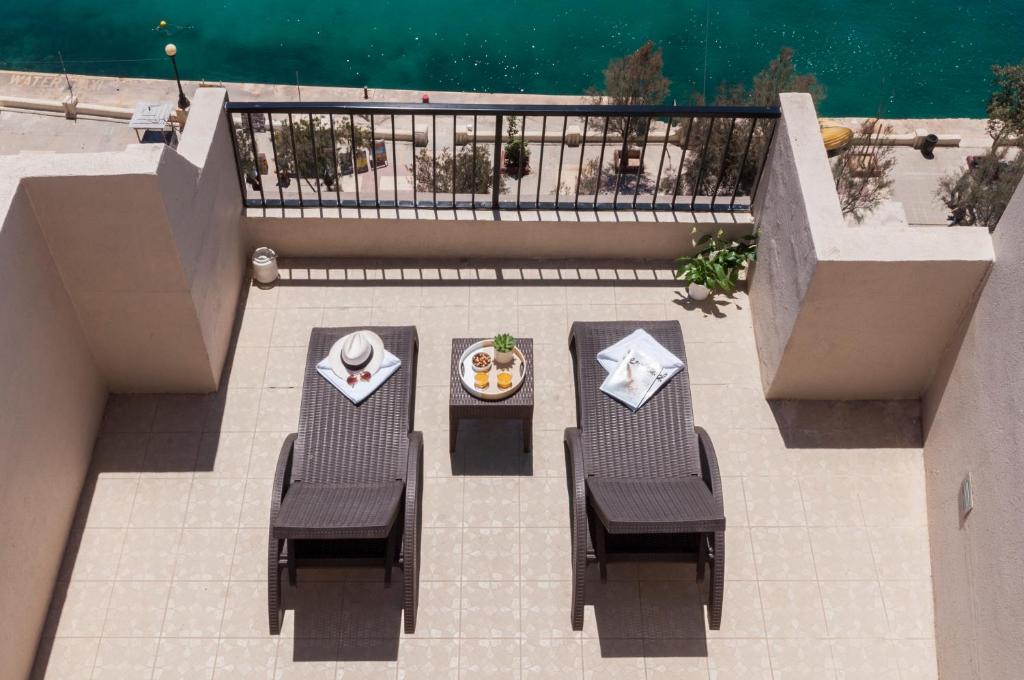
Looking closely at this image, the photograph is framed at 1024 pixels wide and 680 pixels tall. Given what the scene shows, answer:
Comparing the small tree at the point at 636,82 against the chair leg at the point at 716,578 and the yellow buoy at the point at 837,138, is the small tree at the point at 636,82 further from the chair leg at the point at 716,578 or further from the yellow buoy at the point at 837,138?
the chair leg at the point at 716,578

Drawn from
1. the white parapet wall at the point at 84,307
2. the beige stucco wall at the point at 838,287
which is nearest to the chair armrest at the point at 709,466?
the beige stucco wall at the point at 838,287

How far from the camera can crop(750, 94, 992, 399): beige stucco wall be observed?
5.01 metres

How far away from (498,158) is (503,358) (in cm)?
166

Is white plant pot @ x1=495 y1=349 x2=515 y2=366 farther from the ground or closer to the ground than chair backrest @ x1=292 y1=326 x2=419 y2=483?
farther from the ground

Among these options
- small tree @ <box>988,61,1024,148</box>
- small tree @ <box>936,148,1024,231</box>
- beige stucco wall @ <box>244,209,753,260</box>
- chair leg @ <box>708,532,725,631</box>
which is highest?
small tree @ <box>988,61,1024,148</box>

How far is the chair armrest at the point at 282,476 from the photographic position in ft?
15.6

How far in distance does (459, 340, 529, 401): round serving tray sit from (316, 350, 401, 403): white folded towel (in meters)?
0.48

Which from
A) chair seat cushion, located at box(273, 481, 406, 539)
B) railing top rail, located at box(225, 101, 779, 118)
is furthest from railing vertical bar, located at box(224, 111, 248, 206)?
chair seat cushion, located at box(273, 481, 406, 539)

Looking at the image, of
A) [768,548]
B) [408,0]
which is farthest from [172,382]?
[408,0]

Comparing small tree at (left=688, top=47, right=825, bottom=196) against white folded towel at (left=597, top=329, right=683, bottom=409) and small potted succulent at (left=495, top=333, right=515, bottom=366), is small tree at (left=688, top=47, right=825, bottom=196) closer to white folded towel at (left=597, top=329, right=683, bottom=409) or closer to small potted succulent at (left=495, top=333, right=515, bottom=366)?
white folded towel at (left=597, top=329, right=683, bottom=409)

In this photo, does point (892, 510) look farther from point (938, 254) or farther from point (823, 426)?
point (938, 254)

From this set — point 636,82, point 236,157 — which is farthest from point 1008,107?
point 236,157

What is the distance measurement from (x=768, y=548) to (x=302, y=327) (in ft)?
12.7

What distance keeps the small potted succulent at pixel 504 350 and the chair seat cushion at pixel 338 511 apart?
43.9 inches
